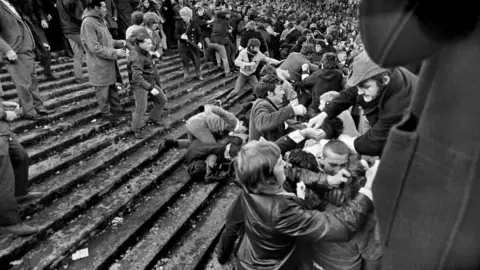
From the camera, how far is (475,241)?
2.79 ft

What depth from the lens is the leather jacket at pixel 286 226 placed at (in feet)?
6.15

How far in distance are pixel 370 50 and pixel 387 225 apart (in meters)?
0.52

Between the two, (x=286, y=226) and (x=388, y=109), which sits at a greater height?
(x=388, y=109)

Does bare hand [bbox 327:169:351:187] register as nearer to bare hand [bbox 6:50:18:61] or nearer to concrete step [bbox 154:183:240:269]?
concrete step [bbox 154:183:240:269]

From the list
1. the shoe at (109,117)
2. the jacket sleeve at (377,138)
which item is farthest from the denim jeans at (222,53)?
the jacket sleeve at (377,138)

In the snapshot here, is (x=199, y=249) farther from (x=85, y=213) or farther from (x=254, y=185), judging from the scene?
(x=254, y=185)

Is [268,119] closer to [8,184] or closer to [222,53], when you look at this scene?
[8,184]

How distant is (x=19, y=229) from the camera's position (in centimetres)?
321

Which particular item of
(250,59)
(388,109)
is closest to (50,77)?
(250,59)

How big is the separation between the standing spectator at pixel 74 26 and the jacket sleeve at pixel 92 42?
148 centimetres

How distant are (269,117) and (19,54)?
3.83 m

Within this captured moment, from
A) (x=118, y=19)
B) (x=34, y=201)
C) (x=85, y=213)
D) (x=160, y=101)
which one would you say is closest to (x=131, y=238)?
(x=85, y=213)

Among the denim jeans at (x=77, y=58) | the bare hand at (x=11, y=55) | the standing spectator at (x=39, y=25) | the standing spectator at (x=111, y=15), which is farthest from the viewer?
the standing spectator at (x=111, y=15)

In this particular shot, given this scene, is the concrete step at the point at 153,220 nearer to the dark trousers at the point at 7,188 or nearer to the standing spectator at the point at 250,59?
the dark trousers at the point at 7,188
